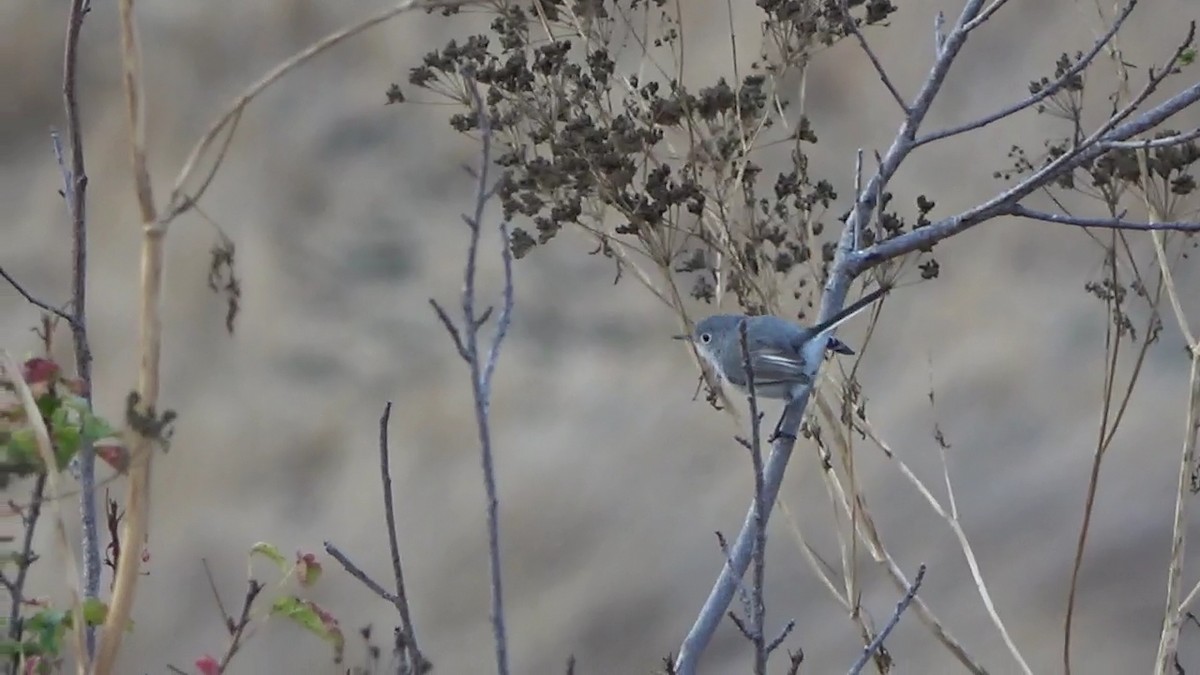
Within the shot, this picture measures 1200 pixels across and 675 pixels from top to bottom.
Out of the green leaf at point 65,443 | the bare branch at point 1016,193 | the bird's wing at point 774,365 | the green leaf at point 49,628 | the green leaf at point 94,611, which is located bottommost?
the green leaf at point 49,628

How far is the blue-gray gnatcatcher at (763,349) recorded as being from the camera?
5.50 ft

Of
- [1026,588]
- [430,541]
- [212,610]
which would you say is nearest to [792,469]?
[1026,588]

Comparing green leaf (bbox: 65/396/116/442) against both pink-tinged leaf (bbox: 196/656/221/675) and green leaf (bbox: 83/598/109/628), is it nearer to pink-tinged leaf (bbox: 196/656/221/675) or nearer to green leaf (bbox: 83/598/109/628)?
green leaf (bbox: 83/598/109/628)

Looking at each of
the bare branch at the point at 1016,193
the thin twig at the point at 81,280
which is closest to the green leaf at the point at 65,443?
the thin twig at the point at 81,280

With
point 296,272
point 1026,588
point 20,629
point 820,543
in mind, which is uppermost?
point 296,272

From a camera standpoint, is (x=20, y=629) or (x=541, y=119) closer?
(x=20, y=629)

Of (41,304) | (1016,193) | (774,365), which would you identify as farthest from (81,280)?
(774,365)

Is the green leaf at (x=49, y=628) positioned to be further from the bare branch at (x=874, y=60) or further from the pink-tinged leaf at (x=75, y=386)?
the bare branch at (x=874, y=60)

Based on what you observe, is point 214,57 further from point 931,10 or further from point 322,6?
point 931,10

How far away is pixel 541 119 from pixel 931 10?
5.75ft

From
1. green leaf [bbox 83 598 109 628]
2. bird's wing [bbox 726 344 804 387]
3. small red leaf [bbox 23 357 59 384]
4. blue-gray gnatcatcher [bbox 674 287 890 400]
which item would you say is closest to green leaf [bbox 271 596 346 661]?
green leaf [bbox 83 598 109 628]

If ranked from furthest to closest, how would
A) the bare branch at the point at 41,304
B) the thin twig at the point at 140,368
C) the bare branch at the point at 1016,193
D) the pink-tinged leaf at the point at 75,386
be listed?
1. the bare branch at the point at 1016,193
2. the bare branch at the point at 41,304
3. the pink-tinged leaf at the point at 75,386
4. the thin twig at the point at 140,368

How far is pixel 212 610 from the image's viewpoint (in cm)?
289

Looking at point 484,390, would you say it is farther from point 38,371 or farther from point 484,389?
point 38,371
